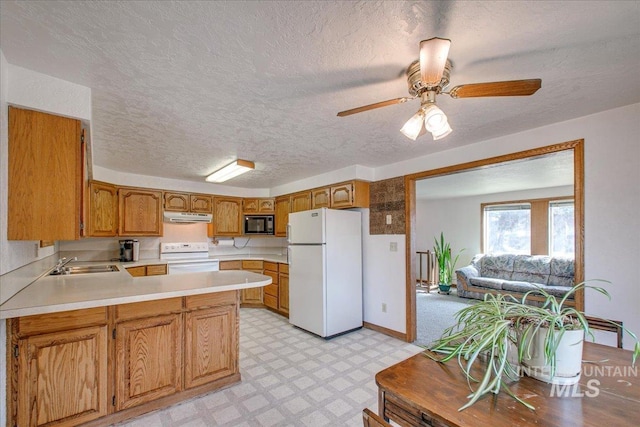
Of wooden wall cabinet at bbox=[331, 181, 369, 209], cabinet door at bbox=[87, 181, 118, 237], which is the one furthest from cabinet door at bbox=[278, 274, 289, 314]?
cabinet door at bbox=[87, 181, 118, 237]

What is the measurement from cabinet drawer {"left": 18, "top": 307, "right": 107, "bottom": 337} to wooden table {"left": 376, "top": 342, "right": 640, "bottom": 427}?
1860 millimetres

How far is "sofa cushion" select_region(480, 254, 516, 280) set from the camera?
541 cm

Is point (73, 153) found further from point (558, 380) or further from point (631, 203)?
point (631, 203)

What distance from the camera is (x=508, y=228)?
598 cm

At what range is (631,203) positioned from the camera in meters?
1.97

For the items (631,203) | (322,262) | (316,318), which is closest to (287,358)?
(316,318)

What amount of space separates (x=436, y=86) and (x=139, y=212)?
443cm

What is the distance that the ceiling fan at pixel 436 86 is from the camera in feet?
3.75

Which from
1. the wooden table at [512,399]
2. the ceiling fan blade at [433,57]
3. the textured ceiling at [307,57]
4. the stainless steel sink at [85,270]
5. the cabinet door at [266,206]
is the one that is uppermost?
the textured ceiling at [307,57]

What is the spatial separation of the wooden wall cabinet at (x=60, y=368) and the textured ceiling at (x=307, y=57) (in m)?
1.45

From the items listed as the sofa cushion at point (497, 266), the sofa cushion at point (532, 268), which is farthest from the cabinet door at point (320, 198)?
the sofa cushion at point (532, 268)

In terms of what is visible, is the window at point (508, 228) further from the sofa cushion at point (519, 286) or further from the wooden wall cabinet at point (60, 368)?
the wooden wall cabinet at point (60, 368)

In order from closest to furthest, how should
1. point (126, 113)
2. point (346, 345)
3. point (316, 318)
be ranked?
point (126, 113) < point (346, 345) < point (316, 318)

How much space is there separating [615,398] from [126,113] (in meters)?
3.00
